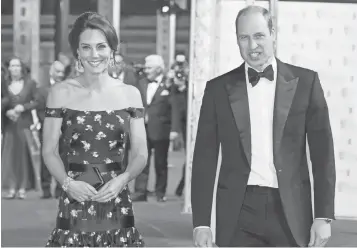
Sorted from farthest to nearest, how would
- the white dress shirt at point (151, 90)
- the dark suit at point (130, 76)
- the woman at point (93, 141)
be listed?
the white dress shirt at point (151, 90) → the dark suit at point (130, 76) → the woman at point (93, 141)

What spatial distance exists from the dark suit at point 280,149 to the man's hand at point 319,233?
34 millimetres

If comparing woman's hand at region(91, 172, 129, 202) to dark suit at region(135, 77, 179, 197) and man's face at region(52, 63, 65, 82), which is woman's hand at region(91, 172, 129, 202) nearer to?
dark suit at region(135, 77, 179, 197)

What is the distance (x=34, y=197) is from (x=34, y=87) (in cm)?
149

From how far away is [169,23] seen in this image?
2030cm

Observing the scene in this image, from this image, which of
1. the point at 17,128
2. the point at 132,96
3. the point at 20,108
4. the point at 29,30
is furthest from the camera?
the point at 29,30

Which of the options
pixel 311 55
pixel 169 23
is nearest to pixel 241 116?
pixel 311 55

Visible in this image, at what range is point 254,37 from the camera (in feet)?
11.2

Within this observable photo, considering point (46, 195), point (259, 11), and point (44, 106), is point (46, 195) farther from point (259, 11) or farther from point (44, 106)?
point (259, 11)

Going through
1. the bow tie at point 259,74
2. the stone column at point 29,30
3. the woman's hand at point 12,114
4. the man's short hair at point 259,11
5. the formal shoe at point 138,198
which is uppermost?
the stone column at point 29,30

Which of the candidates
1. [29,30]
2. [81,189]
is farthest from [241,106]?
[29,30]

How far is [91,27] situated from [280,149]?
95cm

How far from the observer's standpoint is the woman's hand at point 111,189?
11.9ft

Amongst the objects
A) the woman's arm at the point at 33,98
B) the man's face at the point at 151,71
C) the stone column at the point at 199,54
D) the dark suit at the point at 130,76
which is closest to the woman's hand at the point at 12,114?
the woman's arm at the point at 33,98

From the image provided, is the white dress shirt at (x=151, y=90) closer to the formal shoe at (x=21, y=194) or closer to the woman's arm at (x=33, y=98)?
the woman's arm at (x=33, y=98)
